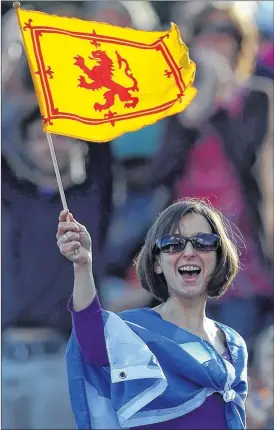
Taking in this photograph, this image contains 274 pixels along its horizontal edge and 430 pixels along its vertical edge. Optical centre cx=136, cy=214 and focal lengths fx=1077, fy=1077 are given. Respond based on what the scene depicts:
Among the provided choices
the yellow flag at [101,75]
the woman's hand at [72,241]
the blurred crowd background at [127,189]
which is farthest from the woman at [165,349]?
the blurred crowd background at [127,189]

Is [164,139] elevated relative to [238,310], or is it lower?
elevated

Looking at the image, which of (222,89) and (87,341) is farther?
(222,89)

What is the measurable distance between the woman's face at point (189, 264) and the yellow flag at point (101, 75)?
45 cm

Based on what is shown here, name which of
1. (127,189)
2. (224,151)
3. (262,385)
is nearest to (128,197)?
(127,189)

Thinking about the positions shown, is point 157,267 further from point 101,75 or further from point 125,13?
point 125,13

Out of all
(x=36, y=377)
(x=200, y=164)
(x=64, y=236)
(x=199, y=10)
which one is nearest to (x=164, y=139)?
(x=200, y=164)

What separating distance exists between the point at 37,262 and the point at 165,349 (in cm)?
404

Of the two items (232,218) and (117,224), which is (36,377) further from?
(232,218)

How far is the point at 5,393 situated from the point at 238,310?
152 cm

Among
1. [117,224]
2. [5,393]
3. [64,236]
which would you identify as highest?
[117,224]

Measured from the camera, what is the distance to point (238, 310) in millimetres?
6680

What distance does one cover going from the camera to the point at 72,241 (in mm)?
2559

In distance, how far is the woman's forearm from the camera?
8.45 ft

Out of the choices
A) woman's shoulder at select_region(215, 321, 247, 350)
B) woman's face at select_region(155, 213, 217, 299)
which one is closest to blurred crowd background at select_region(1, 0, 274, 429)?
woman's shoulder at select_region(215, 321, 247, 350)
